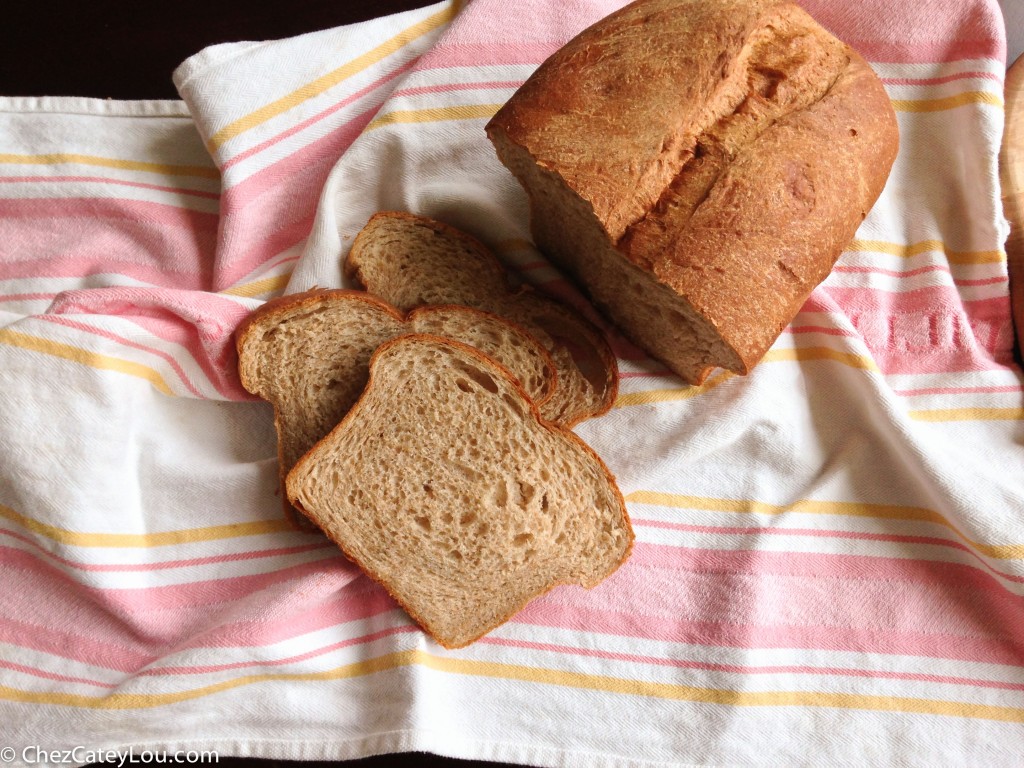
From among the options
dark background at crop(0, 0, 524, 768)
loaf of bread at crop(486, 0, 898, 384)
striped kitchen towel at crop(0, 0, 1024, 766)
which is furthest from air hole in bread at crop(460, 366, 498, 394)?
dark background at crop(0, 0, 524, 768)

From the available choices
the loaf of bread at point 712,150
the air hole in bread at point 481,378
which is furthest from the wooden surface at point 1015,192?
the air hole in bread at point 481,378

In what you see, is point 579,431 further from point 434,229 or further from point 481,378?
point 434,229

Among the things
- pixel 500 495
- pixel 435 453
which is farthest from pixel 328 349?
pixel 500 495

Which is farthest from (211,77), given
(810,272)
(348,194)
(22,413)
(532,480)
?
(810,272)

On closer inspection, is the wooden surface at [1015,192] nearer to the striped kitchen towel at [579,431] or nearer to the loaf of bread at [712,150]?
the striped kitchen towel at [579,431]

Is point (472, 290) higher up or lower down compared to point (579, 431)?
higher up

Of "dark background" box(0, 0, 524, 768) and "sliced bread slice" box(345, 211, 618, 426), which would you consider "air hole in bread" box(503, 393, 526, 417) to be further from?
"dark background" box(0, 0, 524, 768)
